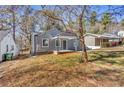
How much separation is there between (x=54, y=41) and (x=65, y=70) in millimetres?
625

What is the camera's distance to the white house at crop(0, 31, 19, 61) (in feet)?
18.4

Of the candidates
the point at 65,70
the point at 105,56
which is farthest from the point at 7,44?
the point at 105,56

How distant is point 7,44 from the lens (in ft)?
19.7

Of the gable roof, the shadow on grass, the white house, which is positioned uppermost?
the gable roof

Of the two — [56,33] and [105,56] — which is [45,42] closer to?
[56,33]

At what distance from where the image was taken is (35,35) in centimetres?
548

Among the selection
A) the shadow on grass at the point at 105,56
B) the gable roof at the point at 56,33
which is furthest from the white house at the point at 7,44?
the shadow on grass at the point at 105,56

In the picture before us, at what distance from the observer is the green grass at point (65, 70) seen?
16.8 ft

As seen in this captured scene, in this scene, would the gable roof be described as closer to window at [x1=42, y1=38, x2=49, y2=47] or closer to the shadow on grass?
window at [x1=42, y1=38, x2=49, y2=47]

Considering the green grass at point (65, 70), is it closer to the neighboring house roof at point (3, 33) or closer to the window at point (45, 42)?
the window at point (45, 42)

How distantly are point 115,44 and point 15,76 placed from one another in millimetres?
1823

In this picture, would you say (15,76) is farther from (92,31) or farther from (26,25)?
(92,31)

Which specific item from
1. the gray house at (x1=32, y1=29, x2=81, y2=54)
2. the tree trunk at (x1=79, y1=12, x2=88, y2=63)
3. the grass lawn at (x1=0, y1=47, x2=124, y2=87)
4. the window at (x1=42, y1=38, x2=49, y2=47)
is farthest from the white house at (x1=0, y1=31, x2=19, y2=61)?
the tree trunk at (x1=79, y1=12, x2=88, y2=63)

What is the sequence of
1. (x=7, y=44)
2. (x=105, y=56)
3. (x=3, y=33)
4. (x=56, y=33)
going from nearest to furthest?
(x=105, y=56)
(x=56, y=33)
(x=3, y=33)
(x=7, y=44)
